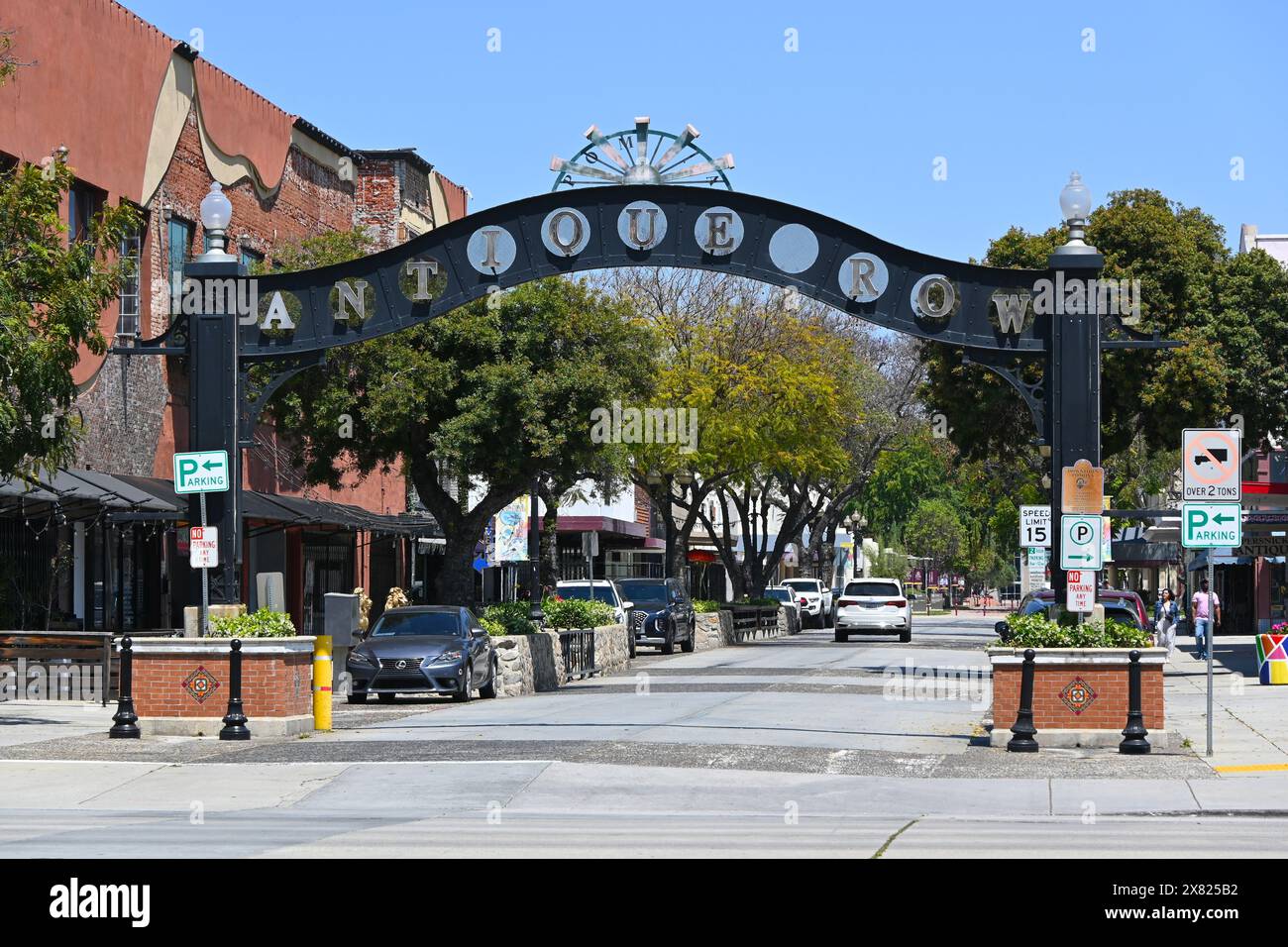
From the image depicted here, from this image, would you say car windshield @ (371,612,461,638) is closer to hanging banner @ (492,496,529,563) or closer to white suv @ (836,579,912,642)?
hanging banner @ (492,496,529,563)

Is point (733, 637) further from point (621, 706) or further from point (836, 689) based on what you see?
point (621, 706)

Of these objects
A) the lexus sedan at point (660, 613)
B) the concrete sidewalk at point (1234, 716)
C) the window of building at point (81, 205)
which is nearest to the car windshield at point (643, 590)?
the lexus sedan at point (660, 613)

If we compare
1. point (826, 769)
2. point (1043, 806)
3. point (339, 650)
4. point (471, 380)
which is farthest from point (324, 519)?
point (1043, 806)

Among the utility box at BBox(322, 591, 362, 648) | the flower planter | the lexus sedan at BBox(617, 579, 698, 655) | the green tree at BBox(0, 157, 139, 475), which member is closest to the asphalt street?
the green tree at BBox(0, 157, 139, 475)

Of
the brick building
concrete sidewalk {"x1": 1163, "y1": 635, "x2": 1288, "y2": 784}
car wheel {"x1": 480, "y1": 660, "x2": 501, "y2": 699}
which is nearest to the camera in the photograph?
concrete sidewalk {"x1": 1163, "y1": 635, "x2": 1288, "y2": 784}

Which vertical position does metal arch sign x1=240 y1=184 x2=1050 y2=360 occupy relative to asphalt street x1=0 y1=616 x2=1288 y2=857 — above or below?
above

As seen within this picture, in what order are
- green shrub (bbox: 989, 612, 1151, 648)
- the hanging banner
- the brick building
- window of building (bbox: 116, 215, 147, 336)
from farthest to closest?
1. the hanging banner
2. window of building (bbox: 116, 215, 147, 336)
3. the brick building
4. green shrub (bbox: 989, 612, 1151, 648)

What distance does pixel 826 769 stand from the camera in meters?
16.3

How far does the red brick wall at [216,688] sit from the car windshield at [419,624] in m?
6.18

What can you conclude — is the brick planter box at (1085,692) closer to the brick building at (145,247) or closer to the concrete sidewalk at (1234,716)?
the concrete sidewalk at (1234,716)

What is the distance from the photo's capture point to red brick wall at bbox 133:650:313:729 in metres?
19.2

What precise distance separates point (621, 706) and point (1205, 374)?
1803 cm

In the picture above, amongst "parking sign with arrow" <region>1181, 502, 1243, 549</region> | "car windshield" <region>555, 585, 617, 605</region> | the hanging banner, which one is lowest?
"car windshield" <region>555, 585, 617, 605</region>

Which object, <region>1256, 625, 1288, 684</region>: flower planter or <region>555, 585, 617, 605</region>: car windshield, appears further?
<region>555, 585, 617, 605</region>: car windshield
